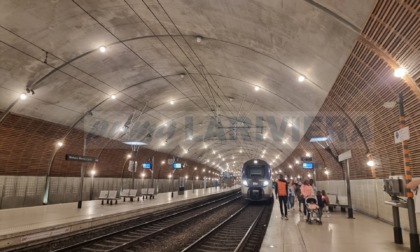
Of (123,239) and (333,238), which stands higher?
(333,238)

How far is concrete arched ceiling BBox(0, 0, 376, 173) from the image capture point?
946cm

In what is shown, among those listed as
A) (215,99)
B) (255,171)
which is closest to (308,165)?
(255,171)

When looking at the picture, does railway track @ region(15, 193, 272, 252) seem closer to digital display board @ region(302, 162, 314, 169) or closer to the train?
digital display board @ region(302, 162, 314, 169)

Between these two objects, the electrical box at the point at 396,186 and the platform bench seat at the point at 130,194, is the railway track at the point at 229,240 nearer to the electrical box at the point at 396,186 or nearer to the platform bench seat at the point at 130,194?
the electrical box at the point at 396,186

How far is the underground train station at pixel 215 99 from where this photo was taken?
8.02 meters

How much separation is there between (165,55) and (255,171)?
1276cm

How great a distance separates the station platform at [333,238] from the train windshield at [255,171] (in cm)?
1241

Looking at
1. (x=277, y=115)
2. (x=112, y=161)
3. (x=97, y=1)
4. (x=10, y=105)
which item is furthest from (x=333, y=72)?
(x=112, y=161)

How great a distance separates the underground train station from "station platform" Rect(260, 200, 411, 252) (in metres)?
0.06

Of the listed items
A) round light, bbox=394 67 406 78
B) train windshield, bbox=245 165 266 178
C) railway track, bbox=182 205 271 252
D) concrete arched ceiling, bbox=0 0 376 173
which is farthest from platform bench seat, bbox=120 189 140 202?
round light, bbox=394 67 406 78

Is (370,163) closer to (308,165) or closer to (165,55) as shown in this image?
(308,165)

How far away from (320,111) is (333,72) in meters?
4.91

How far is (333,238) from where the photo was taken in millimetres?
8680

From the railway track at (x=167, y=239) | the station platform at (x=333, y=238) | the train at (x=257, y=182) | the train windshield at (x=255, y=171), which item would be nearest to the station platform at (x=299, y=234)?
the station platform at (x=333, y=238)
